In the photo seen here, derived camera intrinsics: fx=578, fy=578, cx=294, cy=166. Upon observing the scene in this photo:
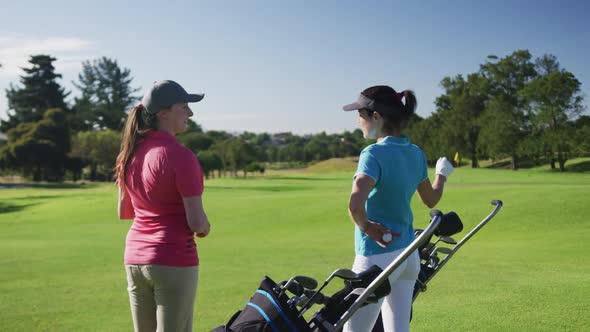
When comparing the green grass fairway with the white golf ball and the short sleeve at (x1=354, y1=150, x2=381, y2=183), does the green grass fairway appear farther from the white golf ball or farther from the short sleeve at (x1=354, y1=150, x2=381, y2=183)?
the short sleeve at (x1=354, y1=150, x2=381, y2=183)

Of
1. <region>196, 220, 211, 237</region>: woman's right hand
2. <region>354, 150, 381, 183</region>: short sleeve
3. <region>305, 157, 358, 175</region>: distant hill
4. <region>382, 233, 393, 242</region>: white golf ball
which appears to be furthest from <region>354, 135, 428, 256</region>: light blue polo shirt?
<region>305, 157, 358, 175</region>: distant hill

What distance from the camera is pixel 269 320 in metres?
3.27

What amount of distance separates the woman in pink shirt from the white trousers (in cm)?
101

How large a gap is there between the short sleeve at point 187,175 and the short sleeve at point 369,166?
3.06 feet

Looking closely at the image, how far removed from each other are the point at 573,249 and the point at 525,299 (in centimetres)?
566

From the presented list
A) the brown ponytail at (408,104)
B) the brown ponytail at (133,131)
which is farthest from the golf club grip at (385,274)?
the brown ponytail at (133,131)

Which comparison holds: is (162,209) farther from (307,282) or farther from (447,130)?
(447,130)

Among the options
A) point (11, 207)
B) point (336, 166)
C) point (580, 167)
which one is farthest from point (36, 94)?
point (580, 167)

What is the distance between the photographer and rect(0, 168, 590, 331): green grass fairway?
6.59 metres

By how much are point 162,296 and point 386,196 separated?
142 centimetres

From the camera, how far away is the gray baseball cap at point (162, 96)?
10.8 ft

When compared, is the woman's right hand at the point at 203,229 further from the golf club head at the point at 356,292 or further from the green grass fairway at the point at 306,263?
the green grass fairway at the point at 306,263

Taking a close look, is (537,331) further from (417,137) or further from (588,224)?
(417,137)

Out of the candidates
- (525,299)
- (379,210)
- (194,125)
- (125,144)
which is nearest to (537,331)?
(525,299)
